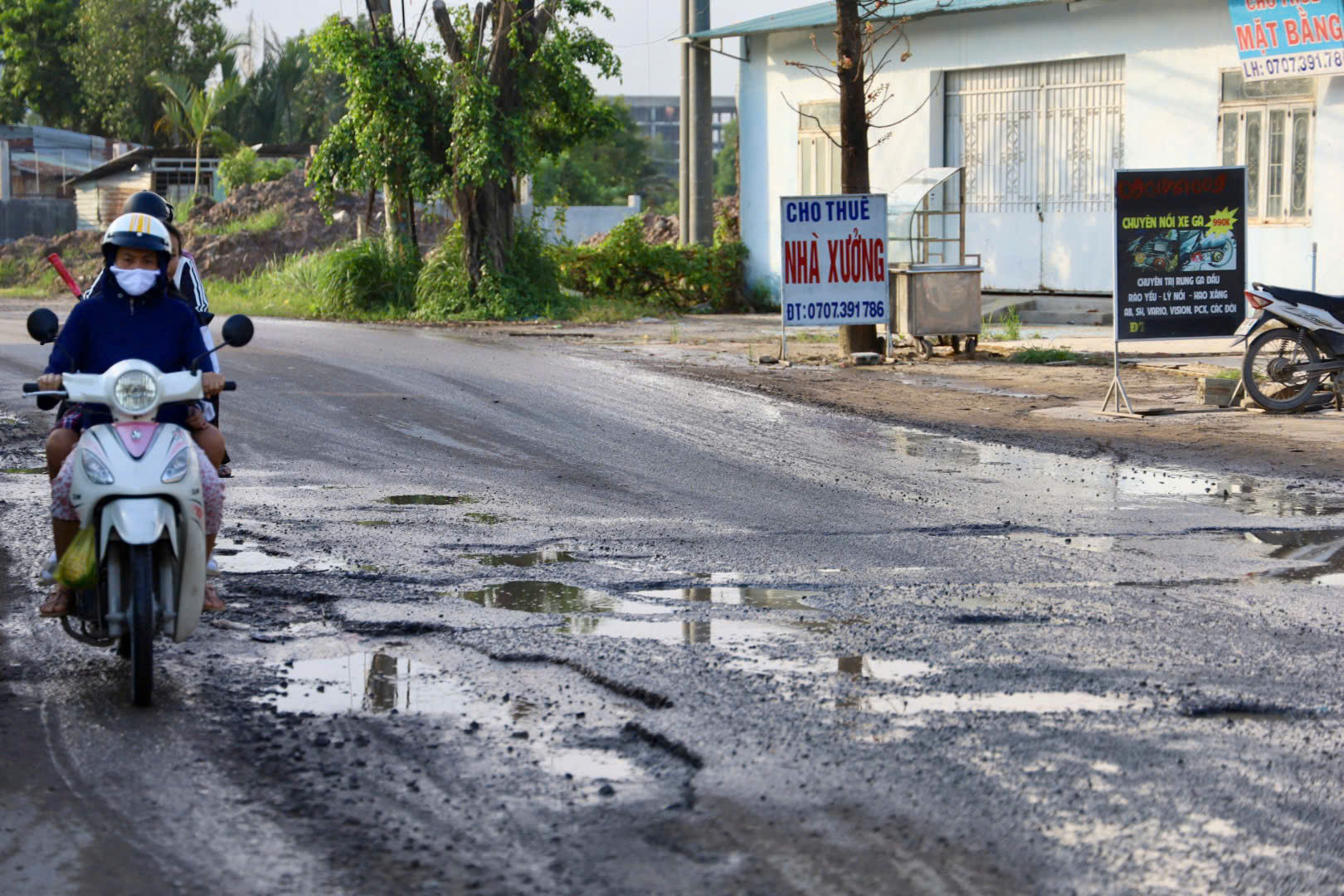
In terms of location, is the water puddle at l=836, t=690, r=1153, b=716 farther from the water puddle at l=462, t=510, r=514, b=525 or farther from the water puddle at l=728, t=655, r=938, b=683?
the water puddle at l=462, t=510, r=514, b=525

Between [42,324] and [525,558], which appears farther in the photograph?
[525,558]

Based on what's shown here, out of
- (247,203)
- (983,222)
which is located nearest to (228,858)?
(983,222)

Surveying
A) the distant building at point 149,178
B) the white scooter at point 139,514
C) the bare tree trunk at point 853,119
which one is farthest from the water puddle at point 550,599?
the distant building at point 149,178

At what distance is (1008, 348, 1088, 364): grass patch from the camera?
678 inches

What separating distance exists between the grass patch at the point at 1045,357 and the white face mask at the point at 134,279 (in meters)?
12.6

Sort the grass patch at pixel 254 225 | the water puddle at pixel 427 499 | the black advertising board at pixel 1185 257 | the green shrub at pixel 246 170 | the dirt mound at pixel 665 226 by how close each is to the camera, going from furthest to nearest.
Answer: the green shrub at pixel 246 170 → the grass patch at pixel 254 225 → the dirt mound at pixel 665 226 → the black advertising board at pixel 1185 257 → the water puddle at pixel 427 499

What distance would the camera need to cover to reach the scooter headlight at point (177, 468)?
5445 millimetres

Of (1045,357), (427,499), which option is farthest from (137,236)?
(1045,357)

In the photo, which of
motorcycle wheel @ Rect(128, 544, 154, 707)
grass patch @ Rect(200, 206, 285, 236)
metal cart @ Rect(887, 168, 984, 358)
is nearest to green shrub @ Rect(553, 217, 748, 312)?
metal cart @ Rect(887, 168, 984, 358)

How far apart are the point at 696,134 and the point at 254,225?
13.7m

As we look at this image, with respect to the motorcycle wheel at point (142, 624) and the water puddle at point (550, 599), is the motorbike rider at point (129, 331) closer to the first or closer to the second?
the motorcycle wheel at point (142, 624)

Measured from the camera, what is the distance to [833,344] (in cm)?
1980

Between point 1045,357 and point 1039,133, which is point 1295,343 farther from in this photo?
point 1039,133

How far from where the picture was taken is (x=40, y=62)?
195 ft
